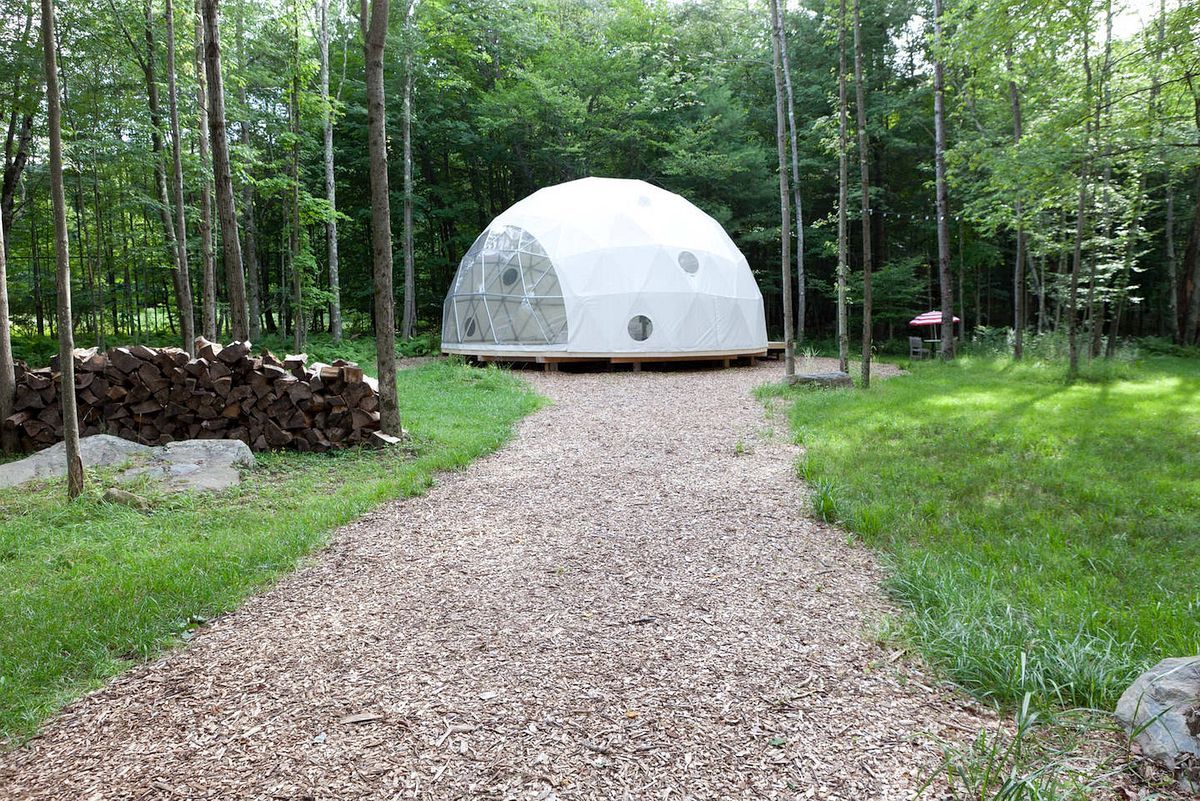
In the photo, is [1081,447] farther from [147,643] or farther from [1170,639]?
[147,643]

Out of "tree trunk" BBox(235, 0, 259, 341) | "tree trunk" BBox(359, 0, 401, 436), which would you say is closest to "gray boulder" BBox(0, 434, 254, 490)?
"tree trunk" BBox(359, 0, 401, 436)

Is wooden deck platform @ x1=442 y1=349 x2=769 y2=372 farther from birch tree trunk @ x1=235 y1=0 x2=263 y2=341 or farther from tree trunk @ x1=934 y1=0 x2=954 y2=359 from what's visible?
birch tree trunk @ x1=235 y1=0 x2=263 y2=341

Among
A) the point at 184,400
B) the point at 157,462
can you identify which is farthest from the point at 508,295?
the point at 157,462

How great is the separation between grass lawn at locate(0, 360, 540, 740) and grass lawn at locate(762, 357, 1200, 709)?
3.30m

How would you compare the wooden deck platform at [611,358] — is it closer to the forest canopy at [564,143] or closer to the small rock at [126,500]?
the forest canopy at [564,143]

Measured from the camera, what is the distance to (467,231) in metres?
22.7

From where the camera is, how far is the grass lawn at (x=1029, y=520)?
2.36m

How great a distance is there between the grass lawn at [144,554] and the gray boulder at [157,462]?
0.75 feet

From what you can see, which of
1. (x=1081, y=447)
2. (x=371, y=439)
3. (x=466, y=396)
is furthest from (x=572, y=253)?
(x=1081, y=447)

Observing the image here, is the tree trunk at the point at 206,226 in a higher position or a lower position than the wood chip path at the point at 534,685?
higher

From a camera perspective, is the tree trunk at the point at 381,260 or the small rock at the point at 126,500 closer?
the small rock at the point at 126,500

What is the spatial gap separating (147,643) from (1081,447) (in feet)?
23.2

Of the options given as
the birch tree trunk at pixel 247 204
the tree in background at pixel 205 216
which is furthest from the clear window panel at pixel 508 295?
the tree in background at pixel 205 216

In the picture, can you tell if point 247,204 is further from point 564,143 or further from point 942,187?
point 942,187
